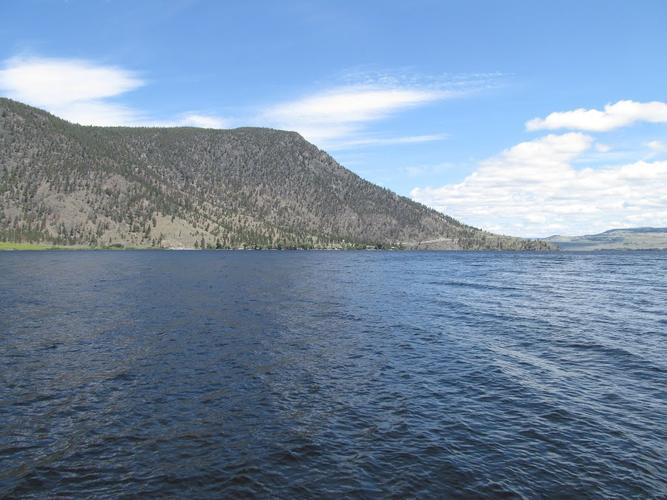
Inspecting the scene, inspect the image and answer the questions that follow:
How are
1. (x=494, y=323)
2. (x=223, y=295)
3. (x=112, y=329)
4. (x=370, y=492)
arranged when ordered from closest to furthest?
(x=370, y=492), (x=112, y=329), (x=494, y=323), (x=223, y=295)

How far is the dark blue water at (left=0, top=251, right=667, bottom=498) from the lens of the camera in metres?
18.9

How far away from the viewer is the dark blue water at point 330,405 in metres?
18.9

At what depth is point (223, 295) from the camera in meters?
78.0

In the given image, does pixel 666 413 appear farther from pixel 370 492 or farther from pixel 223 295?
pixel 223 295

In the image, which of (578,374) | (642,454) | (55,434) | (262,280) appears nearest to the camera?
(642,454)

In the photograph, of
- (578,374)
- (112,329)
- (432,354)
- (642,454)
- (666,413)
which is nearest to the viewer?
(642,454)

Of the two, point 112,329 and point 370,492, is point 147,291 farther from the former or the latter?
point 370,492

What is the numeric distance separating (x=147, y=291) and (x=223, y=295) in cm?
1467

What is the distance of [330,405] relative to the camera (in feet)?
88.2

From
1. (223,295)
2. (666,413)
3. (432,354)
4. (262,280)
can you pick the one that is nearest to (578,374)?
(666,413)

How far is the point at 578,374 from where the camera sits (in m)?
33.0

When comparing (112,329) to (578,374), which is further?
(112,329)

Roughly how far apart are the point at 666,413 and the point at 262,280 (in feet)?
290

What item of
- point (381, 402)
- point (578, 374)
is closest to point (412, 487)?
point (381, 402)
